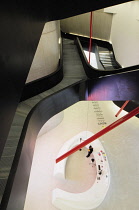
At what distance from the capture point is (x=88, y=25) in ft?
42.6

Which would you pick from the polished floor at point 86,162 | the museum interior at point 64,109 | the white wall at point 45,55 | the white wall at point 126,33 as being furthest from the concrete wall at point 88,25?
the white wall at point 45,55

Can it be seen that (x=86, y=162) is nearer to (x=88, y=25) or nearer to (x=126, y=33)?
(x=126, y=33)

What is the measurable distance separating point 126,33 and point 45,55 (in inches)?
240

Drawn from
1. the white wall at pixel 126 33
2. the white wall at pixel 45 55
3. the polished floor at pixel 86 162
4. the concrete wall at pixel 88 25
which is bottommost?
the polished floor at pixel 86 162

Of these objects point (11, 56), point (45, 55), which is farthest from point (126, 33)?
point (11, 56)

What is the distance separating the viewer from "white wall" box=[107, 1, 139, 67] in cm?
865

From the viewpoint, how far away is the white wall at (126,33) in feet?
28.4

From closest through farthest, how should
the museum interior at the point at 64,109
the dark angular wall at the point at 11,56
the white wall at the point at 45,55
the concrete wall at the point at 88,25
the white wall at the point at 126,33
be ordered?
the dark angular wall at the point at 11,56 → the museum interior at the point at 64,109 → the white wall at the point at 45,55 → the white wall at the point at 126,33 → the concrete wall at the point at 88,25

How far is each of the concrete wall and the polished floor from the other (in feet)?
20.9

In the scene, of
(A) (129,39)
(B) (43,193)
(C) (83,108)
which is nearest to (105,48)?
(A) (129,39)

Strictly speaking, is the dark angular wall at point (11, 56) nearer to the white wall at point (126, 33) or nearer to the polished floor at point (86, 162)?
the polished floor at point (86, 162)

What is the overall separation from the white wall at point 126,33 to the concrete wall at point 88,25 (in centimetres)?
64

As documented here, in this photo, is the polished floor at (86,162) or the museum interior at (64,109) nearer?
the museum interior at (64,109)

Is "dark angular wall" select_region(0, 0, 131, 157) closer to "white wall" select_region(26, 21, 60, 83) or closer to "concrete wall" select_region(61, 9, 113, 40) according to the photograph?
"white wall" select_region(26, 21, 60, 83)
